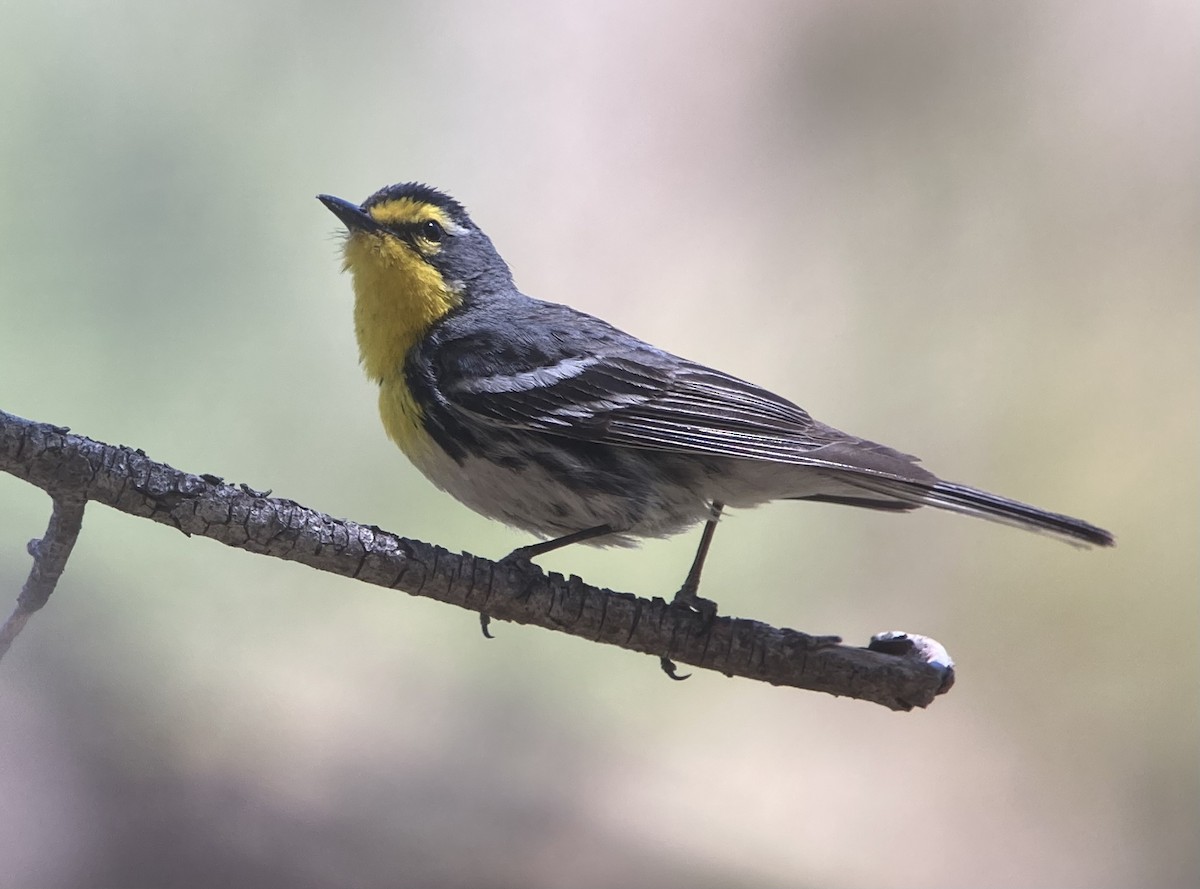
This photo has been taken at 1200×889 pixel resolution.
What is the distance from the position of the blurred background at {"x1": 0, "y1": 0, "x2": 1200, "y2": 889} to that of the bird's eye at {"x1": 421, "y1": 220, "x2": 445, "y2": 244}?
1.15ft

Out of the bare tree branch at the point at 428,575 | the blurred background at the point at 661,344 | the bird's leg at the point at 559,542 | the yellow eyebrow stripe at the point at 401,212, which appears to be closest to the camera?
the bare tree branch at the point at 428,575

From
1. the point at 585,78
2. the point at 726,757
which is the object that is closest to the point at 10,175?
the point at 585,78

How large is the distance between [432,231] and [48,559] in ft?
5.67

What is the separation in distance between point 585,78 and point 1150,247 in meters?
2.94

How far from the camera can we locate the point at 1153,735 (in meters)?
4.70

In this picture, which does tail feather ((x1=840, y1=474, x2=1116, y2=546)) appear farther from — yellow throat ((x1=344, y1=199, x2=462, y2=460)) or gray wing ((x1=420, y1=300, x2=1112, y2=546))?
yellow throat ((x1=344, y1=199, x2=462, y2=460))

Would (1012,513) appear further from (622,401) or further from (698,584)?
(622,401)

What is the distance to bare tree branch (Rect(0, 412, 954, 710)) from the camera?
200 cm

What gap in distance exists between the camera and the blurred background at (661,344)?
125 inches

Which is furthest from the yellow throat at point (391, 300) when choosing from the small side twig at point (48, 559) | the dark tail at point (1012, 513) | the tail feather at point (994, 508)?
the dark tail at point (1012, 513)

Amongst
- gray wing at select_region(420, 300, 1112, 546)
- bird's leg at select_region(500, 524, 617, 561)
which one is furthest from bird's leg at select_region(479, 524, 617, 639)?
gray wing at select_region(420, 300, 1112, 546)

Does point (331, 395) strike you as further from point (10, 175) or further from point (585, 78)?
point (585, 78)

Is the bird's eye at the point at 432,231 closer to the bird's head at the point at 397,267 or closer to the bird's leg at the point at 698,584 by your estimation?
the bird's head at the point at 397,267

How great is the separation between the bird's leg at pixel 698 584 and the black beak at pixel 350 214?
1375 mm
